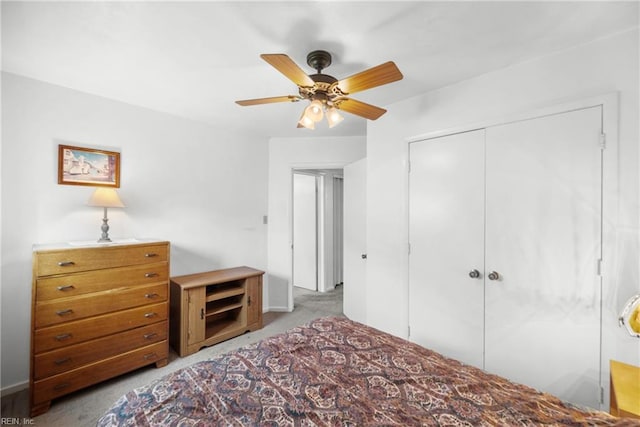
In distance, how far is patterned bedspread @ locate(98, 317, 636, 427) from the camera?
1.04 meters

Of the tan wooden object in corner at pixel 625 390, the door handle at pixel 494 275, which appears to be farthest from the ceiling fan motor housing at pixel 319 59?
the tan wooden object in corner at pixel 625 390

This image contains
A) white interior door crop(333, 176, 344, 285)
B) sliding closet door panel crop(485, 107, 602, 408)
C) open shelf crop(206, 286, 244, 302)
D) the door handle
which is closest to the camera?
sliding closet door panel crop(485, 107, 602, 408)

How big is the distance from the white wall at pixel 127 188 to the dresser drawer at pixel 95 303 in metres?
0.55

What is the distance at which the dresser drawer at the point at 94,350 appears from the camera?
191 centimetres

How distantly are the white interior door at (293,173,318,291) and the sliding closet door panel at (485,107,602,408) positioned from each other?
10.4 feet

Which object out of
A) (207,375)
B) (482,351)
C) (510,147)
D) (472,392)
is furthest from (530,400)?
(510,147)

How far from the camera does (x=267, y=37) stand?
1.67 m

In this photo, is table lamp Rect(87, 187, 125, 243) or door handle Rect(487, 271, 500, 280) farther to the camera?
table lamp Rect(87, 187, 125, 243)

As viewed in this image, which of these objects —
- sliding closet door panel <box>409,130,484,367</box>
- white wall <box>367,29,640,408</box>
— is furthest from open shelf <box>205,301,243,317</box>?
sliding closet door panel <box>409,130,484,367</box>

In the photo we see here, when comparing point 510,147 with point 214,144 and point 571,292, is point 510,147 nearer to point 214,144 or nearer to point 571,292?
point 571,292

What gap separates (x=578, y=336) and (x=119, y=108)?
412 centimetres

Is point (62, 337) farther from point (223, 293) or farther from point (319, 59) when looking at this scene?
point (319, 59)

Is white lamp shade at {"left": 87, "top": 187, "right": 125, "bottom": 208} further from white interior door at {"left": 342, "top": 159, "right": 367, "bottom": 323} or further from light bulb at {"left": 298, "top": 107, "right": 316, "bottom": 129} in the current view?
white interior door at {"left": 342, "top": 159, "right": 367, "bottom": 323}

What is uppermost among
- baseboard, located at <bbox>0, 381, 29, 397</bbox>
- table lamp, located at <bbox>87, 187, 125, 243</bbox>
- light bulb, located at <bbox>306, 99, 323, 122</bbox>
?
light bulb, located at <bbox>306, 99, 323, 122</bbox>
